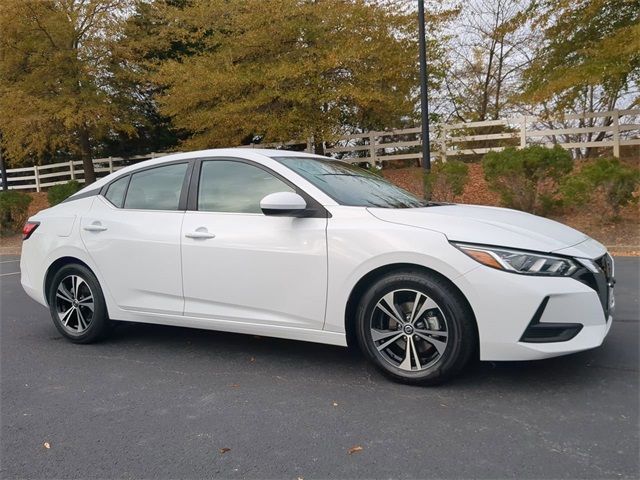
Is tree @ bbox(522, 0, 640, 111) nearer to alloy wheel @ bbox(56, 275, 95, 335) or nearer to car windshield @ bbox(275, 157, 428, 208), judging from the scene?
car windshield @ bbox(275, 157, 428, 208)

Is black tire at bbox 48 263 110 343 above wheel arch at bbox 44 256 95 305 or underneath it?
underneath

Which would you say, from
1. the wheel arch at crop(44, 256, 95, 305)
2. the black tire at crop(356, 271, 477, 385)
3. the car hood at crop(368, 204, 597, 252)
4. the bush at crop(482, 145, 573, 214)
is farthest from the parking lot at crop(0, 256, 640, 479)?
the bush at crop(482, 145, 573, 214)

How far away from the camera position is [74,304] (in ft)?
16.2

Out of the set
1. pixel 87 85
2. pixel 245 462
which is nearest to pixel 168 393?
pixel 245 462

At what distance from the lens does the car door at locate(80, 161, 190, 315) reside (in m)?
4.37

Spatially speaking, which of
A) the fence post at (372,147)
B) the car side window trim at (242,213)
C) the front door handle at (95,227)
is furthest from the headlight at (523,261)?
the fence post at (372,147)

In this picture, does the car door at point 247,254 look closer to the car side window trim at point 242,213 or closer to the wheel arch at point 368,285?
the car side window trim at point 242,213

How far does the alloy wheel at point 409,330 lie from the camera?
349 cm

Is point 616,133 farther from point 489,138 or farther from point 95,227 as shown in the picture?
point 95,227

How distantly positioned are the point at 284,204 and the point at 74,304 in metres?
2.37

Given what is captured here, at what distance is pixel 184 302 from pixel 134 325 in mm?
1527

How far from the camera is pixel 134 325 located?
5578 mm

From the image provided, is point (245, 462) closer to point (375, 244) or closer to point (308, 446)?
point (308, 446)

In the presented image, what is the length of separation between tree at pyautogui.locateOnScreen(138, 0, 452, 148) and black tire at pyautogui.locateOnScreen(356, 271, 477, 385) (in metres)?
12.3
